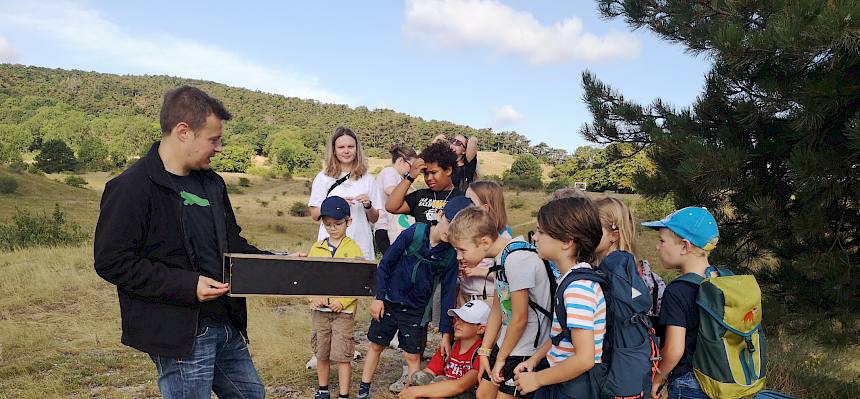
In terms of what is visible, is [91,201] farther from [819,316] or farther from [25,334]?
[819,316]

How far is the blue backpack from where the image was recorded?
255cm

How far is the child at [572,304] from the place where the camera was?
242 cm

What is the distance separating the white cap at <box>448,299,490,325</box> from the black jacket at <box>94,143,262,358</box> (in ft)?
6.24

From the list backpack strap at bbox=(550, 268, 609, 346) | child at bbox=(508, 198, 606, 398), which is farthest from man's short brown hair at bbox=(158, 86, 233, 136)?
backpack strap at bbox=(550, 268, 609, 346)

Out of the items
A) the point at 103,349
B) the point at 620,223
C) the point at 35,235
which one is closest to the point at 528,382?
the point at 620,223

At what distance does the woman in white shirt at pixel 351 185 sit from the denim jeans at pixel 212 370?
223cm

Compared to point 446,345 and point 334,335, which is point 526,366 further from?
point 334,335

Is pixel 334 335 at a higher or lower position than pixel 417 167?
lower

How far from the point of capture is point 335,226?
4.20 metres

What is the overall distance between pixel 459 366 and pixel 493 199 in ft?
3.77

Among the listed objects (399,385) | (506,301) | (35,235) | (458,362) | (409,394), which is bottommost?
(35,235)

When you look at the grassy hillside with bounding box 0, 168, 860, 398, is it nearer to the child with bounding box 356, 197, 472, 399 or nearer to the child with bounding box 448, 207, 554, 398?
the child with bounding box 356, 197, 472, 399

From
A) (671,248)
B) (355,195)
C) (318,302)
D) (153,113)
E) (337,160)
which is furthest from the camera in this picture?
(153,113)

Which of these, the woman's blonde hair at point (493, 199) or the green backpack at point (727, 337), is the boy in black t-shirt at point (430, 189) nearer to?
the woman's blonde hair at point (493, 199)
